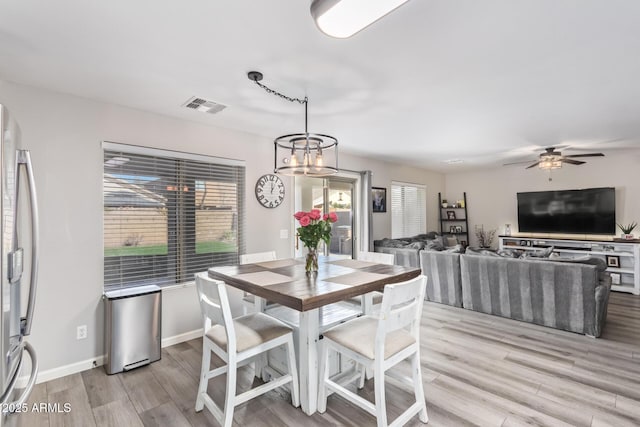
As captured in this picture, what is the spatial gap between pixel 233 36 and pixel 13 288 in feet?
5.46

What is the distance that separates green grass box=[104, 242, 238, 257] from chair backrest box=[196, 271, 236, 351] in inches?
59.1

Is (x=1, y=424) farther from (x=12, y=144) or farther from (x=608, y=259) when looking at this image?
(x=608, y=259)

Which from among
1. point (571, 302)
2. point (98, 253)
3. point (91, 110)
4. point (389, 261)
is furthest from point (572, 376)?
point (91, 110)

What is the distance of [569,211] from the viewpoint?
6.18 metres

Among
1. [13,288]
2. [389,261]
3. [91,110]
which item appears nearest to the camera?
[13,288]

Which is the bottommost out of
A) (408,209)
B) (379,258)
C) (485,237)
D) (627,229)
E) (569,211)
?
(485,237)

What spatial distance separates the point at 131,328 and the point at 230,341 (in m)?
1.49

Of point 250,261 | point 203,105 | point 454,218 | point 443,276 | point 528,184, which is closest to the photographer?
point 203,105

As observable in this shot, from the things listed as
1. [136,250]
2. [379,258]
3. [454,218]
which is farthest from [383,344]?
[454,218]

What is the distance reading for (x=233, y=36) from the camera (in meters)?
1.88

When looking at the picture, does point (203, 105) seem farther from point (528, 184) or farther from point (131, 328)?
point (528, 184)

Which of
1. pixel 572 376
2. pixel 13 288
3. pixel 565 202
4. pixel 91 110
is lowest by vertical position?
pixel 572 376

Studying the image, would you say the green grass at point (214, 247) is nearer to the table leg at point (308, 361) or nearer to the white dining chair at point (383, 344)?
the table leg at point (308, 361)

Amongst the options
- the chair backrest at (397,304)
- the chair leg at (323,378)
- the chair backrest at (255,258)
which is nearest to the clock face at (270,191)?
the chair backrest at (255,258)
